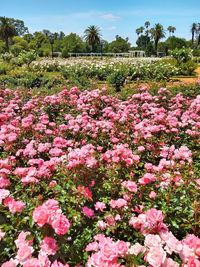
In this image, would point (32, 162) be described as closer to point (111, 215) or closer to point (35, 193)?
point (35, 193)

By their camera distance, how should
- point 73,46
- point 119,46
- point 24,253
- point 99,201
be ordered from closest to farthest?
point 24,253 < point 99,201 < point 73,46 < point 119,46

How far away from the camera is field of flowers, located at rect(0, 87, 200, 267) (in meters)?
1.93

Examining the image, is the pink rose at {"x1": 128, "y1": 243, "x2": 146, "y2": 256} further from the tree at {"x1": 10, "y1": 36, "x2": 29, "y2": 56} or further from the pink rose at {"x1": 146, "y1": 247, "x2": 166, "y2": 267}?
the tree at {"x1": 10, "y1": 36, "x2": 29, "y2": 56}

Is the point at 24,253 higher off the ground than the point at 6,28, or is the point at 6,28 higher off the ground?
the point at 6,28

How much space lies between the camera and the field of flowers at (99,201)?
193 cm

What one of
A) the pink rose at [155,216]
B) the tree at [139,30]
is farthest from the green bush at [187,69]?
the tree at [139,30]

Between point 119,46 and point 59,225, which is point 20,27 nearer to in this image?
point 119,46

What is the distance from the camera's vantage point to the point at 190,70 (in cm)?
2092

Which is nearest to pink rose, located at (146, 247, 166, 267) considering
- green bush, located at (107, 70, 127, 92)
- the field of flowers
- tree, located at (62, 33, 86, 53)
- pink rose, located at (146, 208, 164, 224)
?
the field of flowers

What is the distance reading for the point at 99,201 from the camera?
308 centimetres

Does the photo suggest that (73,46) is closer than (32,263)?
No

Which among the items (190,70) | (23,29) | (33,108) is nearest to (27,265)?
(33,108)

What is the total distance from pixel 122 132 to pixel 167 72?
558 inches

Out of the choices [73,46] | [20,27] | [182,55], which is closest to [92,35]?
[73,46]
